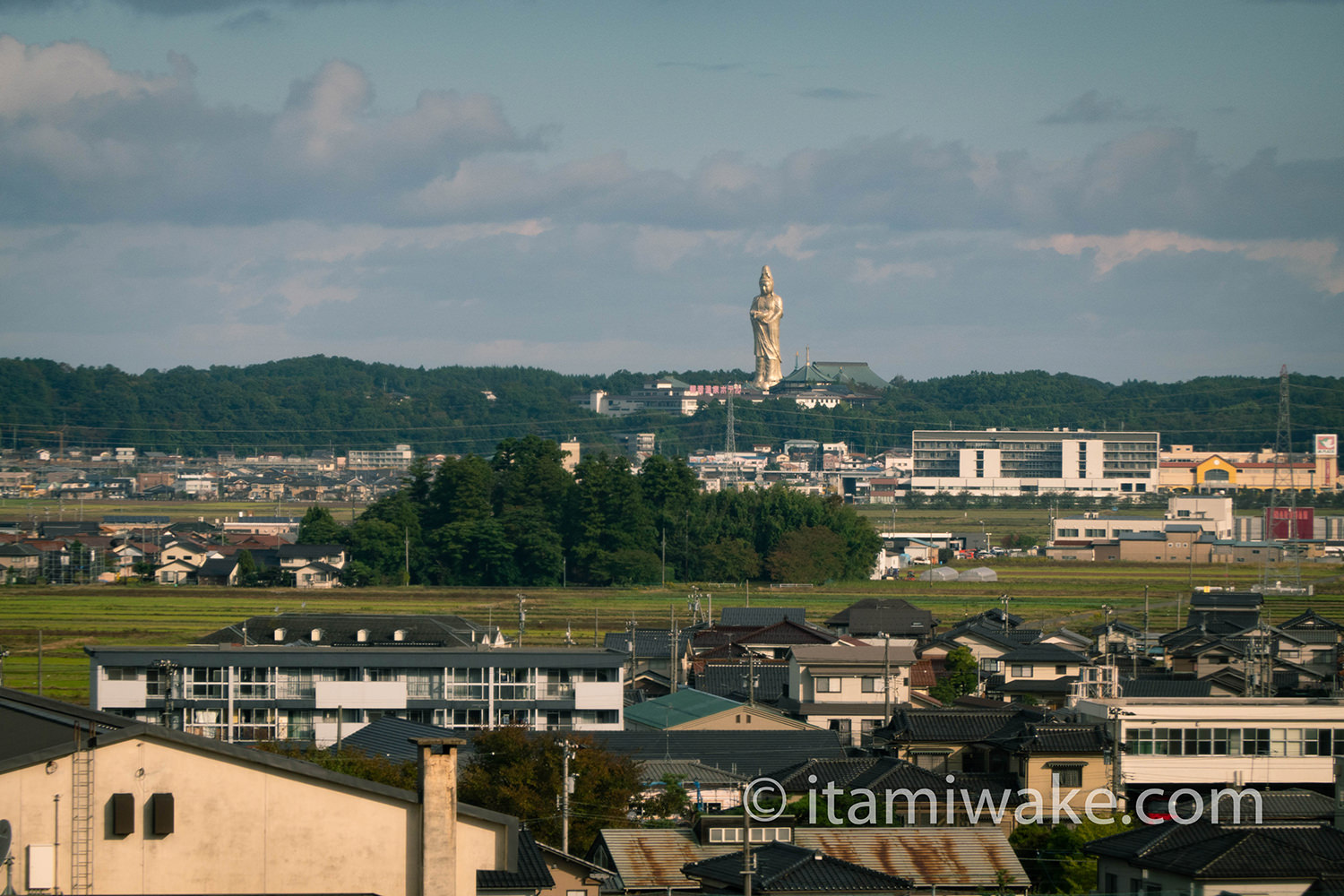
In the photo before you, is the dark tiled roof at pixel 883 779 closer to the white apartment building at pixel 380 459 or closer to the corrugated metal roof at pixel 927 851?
the corrugated metal roof at pixel 927 851

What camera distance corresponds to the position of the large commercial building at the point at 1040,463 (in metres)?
110

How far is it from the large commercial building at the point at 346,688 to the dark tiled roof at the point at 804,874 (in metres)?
10.3

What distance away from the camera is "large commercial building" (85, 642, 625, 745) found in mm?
21312

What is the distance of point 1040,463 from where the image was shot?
112 m

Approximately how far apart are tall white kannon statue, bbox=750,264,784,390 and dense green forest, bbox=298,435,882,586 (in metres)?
92.0

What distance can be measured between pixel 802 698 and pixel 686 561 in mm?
33627

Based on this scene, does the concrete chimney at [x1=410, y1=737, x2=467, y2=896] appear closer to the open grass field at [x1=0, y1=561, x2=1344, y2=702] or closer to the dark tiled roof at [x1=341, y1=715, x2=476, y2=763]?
the dark tiled roof at [x1=341, y1=715, x2=476, y2=763]

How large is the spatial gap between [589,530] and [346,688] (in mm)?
33915

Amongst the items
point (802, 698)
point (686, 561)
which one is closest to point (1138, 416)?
point (686, 561)

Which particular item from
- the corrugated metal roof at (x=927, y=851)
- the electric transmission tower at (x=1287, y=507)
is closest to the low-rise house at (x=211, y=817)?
the corrugated metal roof at (x=927, y=851)

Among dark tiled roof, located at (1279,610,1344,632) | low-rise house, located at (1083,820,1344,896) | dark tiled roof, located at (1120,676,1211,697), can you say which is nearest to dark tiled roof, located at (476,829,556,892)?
low-rise house, located at (1083,820,1344,896)

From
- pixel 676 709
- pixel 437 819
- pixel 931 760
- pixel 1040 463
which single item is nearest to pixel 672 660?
pixel 676 709

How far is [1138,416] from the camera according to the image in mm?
137750

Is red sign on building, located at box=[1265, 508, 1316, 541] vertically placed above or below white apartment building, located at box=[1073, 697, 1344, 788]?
below
